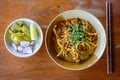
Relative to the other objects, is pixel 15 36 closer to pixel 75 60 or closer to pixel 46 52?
pixel 46 52

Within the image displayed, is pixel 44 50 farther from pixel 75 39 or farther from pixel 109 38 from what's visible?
pixel 109 38

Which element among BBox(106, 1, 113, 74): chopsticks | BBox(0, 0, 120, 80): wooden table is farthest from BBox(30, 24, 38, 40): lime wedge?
BBox(106, 1, 113, 74): chopsticks

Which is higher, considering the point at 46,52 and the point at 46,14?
the point at 46,14

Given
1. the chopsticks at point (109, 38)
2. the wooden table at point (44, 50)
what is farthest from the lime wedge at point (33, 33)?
the chopsticks at point (109, 38)

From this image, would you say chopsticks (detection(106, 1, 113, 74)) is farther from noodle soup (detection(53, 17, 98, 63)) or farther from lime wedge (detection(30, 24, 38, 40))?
lime wedge (detection(30, 24, 38, 40))

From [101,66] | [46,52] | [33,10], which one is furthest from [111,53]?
[33,10]

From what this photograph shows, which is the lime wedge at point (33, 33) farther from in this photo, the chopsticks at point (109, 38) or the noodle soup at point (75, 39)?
the chopsticks at point (109, 38)
